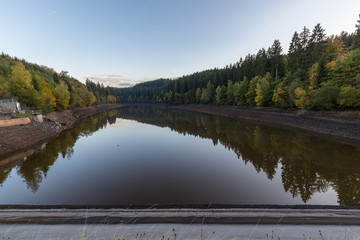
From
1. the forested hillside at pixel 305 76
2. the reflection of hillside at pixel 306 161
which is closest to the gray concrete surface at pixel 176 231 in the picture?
the reflection of hillside at pixel 306 161

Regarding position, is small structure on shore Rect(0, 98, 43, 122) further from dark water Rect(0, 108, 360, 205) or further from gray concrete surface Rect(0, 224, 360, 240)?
gray concrete surface Rect(0, 224, 360, 240)

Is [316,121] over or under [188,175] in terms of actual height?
over

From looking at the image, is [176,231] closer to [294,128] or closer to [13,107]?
[294,128]

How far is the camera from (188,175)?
1625cm

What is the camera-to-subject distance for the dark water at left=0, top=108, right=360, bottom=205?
40.6ft

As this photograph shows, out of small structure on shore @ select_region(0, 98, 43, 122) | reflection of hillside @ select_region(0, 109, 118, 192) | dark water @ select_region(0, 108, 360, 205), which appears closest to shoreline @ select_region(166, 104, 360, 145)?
dark water @ select_region(0, 108, 360, 205)

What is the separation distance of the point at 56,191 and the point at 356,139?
1744 inches

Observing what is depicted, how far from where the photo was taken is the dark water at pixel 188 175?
12383 mm

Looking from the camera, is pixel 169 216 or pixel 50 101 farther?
pixel 50 101

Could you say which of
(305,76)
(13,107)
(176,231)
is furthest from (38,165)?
(305,76)

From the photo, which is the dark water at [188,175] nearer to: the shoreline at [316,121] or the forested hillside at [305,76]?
the shoreline at [316,121]

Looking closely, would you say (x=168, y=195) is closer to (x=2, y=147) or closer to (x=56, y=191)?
(x=56, y=191)

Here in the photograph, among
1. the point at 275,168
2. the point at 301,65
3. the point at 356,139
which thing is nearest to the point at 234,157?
the point at 275,168

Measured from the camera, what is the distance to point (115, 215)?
351 inches
